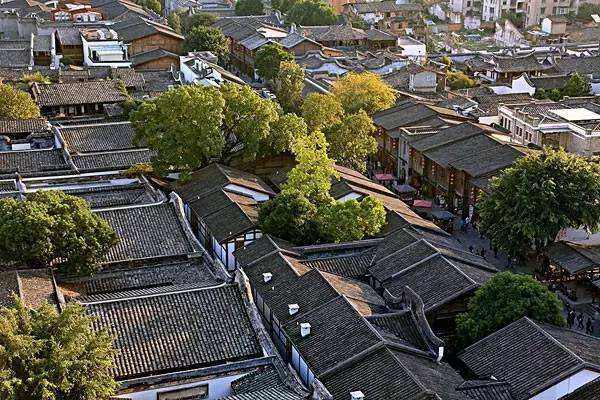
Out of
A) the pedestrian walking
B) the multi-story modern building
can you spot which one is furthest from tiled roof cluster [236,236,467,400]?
the multi-story modern building

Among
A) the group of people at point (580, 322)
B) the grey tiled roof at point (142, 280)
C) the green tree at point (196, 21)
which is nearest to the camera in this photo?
the grey tiled roof at point (142, 280)

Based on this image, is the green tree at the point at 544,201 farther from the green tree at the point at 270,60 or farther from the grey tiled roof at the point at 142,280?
A: the green tree at the point at 270,60

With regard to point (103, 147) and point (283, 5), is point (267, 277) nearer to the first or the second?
point (103, 147)

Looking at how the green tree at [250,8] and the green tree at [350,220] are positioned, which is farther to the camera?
the green tree at [250,8]

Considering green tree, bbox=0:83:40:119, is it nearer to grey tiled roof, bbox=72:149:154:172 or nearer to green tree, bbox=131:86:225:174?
grey tiled roof, bbox=72:149:154:172

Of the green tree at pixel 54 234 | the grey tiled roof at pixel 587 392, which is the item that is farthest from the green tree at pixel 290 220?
the grey tiled roof at pixel 587 392

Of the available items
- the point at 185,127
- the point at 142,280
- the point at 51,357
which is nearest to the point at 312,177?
the point at 185,127
